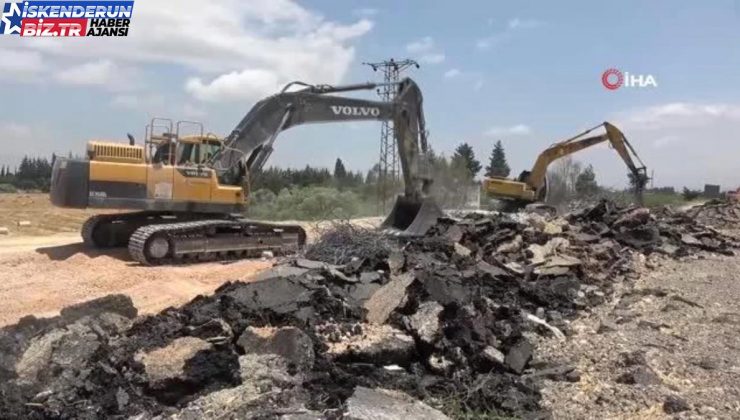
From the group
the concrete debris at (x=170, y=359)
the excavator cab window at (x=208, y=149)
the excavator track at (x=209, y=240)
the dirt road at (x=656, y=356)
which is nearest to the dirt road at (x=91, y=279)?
the excavator track at (x=209, y=240)

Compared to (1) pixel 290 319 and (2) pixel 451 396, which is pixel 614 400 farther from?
(1) pixel 290 319

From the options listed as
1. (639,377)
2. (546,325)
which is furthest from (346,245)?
(639,377)

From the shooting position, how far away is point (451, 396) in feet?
18.8

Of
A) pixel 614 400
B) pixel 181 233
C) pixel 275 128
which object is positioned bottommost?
pixel 614 400

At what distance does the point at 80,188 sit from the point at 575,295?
8.05 m

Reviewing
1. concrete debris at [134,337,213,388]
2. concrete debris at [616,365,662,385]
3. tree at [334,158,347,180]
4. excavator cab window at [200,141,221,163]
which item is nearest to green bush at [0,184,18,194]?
tree at [334,158,347,180]

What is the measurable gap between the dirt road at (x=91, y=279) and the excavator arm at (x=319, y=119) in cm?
237

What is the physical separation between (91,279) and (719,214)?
59.6ft

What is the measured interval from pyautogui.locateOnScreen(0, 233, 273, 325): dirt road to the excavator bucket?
340 centimetres

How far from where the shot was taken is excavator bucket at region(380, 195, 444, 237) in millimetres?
14430

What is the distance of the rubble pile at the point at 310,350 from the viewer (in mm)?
5430

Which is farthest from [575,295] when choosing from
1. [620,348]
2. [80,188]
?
[80,188]

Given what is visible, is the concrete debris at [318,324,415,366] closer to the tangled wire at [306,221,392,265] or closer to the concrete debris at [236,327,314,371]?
the concrete debris at [236,327,314,371]

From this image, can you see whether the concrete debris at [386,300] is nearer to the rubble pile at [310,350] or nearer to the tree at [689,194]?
the rubble pile at [310,350]
